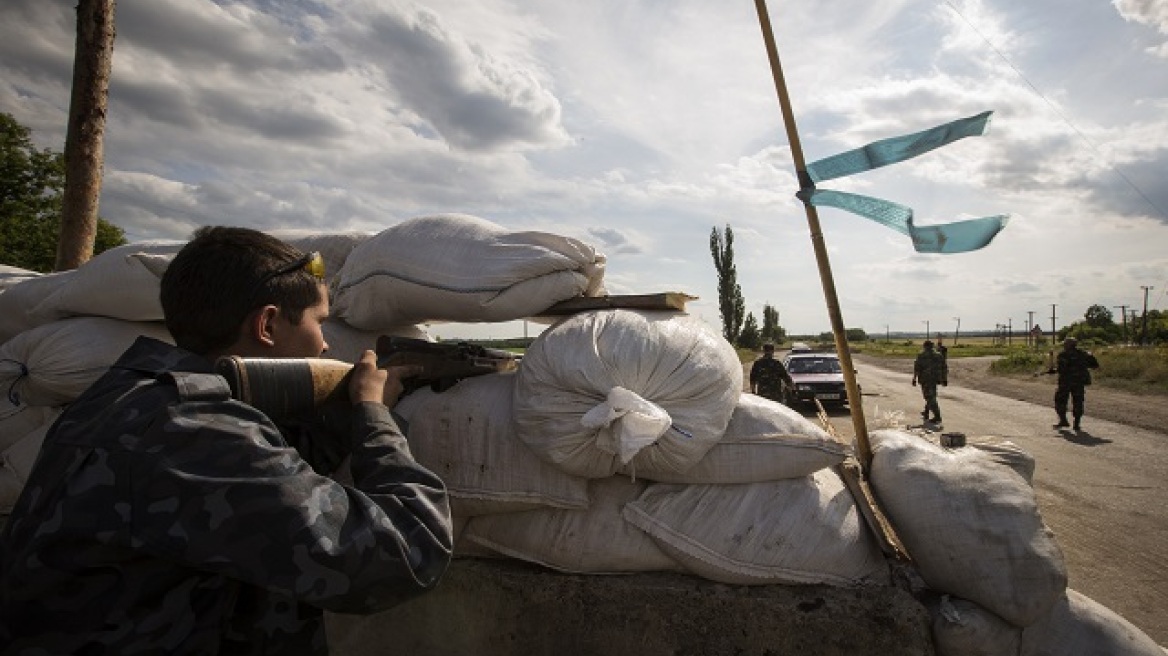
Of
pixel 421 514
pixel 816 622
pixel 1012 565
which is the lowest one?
pixel 816 622

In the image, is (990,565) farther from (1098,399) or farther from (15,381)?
(1098,399)

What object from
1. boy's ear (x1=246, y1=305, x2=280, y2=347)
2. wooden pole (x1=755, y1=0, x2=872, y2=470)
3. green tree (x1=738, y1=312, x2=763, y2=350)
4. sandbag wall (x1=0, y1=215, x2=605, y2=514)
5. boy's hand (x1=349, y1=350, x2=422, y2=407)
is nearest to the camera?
boy's ear (x1=246, y1=305, x2=280, y2=347)

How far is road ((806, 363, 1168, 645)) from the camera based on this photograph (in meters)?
3.34

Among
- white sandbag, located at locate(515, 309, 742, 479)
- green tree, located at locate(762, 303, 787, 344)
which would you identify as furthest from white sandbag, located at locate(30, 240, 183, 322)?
green tree, located at locate(762, 303, 787, 344)

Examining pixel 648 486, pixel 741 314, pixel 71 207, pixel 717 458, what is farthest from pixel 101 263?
pixel 741 314

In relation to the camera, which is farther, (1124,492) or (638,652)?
(1124,492)

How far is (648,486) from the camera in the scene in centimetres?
203

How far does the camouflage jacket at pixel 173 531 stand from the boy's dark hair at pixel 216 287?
6.5 inches

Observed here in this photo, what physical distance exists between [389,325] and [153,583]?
5.49ft

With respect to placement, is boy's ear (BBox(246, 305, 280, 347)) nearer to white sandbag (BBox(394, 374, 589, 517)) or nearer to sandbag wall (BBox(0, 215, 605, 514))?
white sandbag (BBox(394, 374, 589, 517))

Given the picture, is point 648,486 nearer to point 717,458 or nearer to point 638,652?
point 717,458

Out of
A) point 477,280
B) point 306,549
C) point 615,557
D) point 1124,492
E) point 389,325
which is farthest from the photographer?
point 1124,492

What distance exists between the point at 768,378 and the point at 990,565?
8.17 metres

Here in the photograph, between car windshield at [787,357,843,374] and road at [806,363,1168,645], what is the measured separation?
74.3 inches
